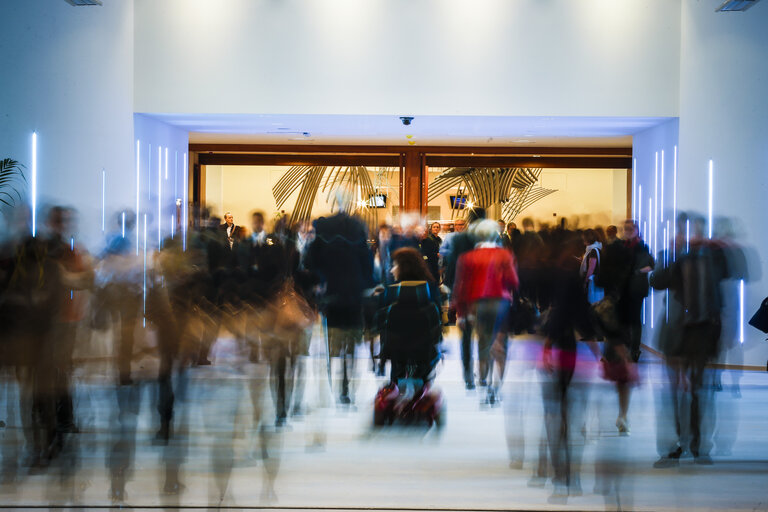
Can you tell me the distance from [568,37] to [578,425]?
6582 millimetres

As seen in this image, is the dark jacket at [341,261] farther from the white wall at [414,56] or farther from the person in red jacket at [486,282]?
the white wall at [414,56]

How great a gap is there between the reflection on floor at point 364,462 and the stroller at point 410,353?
0.14 metres

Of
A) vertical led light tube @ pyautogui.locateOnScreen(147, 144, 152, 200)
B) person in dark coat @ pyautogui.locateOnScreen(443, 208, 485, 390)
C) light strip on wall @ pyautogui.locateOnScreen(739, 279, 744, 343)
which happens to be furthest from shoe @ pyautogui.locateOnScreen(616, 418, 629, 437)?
vertical led light tube @ pyautogui.locateOnScreen(147, 144, 152, 200)

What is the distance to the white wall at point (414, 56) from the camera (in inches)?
386

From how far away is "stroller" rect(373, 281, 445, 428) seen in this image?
18.7ft

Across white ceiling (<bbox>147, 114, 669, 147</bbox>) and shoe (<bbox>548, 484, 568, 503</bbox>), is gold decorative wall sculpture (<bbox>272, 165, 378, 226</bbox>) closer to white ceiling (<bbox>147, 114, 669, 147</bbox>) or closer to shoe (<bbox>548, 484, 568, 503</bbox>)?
white ceiling (<bbox>147, 114, 669, 147</bbox>)

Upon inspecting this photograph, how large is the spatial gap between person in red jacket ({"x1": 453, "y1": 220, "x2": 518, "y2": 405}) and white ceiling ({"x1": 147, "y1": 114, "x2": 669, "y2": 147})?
3855 mm

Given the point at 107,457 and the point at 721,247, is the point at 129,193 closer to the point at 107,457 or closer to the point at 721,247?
the point at 107,457

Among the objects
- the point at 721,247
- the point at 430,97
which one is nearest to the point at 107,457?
the point at 721,247

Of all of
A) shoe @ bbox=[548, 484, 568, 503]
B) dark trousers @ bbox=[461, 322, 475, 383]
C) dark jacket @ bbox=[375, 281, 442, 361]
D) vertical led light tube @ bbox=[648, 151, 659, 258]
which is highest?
vertical led light tube @ bbox=[648, 151, 659, 258]

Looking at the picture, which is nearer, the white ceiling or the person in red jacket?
the person in red jacket

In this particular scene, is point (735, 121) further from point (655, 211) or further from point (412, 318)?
point (412, 318)

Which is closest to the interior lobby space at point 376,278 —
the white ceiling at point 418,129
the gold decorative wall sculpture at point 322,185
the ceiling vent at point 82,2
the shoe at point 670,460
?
the shoe at point 670,460

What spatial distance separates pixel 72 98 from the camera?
8.88m
